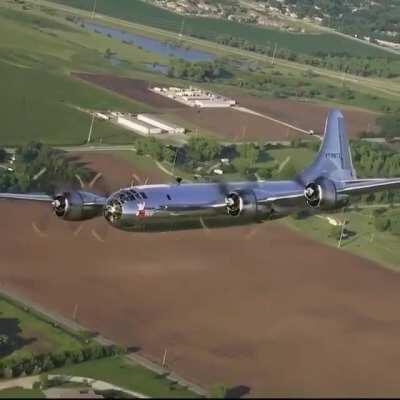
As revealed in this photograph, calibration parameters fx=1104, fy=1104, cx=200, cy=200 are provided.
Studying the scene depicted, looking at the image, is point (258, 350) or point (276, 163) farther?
point (276, 163)

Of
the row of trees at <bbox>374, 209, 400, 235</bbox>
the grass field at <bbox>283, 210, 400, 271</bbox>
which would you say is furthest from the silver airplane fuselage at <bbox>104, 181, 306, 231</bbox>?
the row of trees at <bbox>374, 209, 400, 235</bbox>

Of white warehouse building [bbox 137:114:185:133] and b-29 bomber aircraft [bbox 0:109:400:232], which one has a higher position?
b-29 bomber aircraft [bbox 0:109:400:232]

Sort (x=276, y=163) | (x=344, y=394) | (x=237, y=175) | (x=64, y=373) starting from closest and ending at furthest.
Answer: (x=344, y=394) < (x=64, y=373) < (x=237, y=175) < (x=276, y=163)

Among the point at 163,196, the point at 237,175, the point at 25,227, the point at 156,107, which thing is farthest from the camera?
the point at 156,107

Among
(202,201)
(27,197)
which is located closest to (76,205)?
(27,197)

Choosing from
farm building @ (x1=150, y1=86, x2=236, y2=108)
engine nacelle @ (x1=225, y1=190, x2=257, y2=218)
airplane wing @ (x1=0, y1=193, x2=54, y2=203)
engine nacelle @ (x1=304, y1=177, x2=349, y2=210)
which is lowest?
farm building @ (x1=150, y1=86, x2=236, y2=108)

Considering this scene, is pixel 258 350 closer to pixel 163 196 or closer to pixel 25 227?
pixel 163 196

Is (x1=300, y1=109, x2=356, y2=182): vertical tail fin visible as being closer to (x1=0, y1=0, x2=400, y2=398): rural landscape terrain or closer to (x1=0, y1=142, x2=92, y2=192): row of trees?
(x1=0, y1=0, x2=400, y2=398): rural landscape terrain

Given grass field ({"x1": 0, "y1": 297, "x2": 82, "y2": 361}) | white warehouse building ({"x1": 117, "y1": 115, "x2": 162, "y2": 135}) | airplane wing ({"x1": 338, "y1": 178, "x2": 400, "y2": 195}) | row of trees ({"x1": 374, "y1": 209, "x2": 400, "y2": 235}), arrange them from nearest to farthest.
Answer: airplane wing ({"x1": 338, "y1": 178, "x2": 400, "y2": 195}) → grass field ({"x1": 0, "y1": 297, "x2": 82, "y2": 361}) → row of trees ({"x1": 374, "y1": 209, "x2": 400, "y2": 235}) → white warehouse building ({"x1": 117, "y1": 115, "x2": 162, "y2": 135})

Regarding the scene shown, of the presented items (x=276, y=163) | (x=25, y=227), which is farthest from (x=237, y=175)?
(x=25, y=227)
